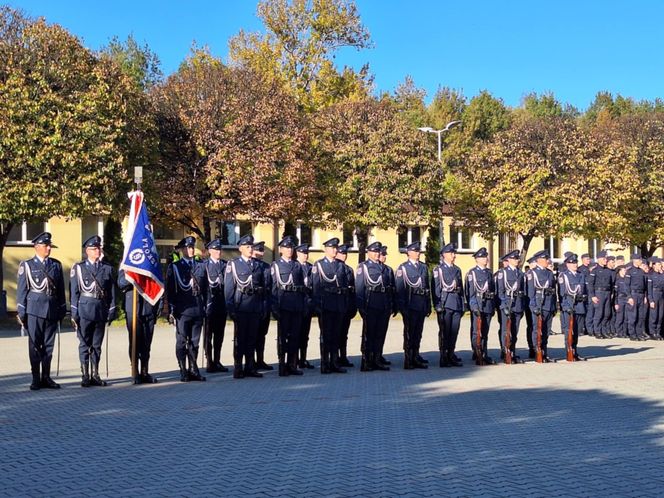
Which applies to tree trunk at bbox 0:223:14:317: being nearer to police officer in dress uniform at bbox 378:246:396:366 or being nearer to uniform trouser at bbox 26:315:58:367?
police officer in dress uniform at bbox 378:246:396:366

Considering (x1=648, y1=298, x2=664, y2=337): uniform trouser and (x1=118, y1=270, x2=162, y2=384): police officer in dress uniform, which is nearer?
(x1=118, y1=270, x2=162, y2=384): police officer in dress uniform

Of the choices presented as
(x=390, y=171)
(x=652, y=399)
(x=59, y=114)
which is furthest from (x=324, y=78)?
(x=652, y=399)

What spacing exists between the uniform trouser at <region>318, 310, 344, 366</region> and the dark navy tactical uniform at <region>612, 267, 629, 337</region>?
33.2 feet

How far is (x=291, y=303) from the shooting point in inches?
563

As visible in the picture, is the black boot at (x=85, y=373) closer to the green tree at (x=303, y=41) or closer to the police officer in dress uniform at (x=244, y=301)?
A: the police officer in dress uniform at (x=244, y=301)

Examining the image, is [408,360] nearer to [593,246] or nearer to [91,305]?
[91,305]

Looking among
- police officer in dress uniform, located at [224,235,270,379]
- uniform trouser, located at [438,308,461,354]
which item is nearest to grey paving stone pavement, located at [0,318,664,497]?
police officer in dress uniform, located at [224,235,270,379]

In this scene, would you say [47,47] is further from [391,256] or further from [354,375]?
[391,256]

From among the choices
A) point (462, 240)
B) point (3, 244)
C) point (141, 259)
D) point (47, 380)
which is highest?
point (462, 240)

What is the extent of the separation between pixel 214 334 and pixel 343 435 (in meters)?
6.00

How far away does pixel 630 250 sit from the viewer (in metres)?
47.5

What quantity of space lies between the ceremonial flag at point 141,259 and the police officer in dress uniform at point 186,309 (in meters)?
0.22

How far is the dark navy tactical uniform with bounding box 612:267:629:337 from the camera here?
22.4 metres

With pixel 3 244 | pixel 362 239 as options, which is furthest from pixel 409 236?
pixel 3 244
